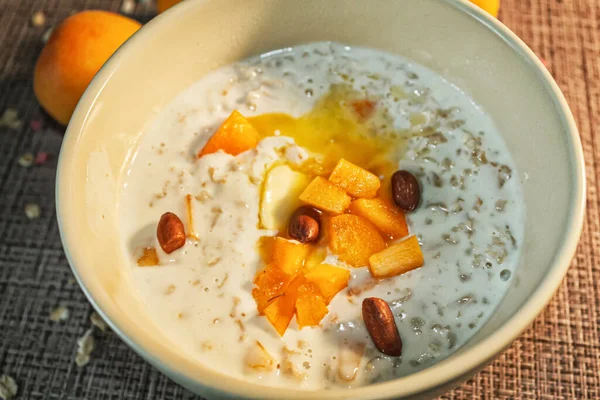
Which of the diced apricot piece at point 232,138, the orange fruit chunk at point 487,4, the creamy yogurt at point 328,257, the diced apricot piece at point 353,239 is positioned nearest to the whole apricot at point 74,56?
the creamy yogurt at point 328,257

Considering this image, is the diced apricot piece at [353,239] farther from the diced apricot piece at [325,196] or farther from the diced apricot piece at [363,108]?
the diced apricot piece at [363,108]

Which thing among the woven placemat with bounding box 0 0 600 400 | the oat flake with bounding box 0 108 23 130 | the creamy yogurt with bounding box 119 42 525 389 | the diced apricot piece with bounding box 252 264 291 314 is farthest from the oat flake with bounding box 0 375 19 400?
the oat flake with bounding box 0 108 23 130

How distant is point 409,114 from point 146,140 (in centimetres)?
52

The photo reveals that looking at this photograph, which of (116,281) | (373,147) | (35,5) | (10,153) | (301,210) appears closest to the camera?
(116,281)

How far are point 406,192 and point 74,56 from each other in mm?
759

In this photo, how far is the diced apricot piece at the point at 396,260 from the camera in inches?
42.2

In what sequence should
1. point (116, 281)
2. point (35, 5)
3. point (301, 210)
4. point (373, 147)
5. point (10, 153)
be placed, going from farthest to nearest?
point (35, 5), point (10, 153), point (373, 147), point (301, 210), point (116, 281)

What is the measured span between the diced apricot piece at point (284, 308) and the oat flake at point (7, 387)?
502 mm

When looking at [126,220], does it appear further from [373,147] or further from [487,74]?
[487,74]

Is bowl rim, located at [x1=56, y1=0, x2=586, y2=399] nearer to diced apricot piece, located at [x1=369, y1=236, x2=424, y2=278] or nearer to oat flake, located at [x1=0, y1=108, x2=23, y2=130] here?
diced apricot piece, located at [x1=369, y1=236, x2=424, y2=278]

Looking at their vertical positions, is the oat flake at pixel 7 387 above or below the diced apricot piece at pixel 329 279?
below

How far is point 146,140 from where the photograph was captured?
126 cm

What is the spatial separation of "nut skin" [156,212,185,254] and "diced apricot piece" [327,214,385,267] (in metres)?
0.26

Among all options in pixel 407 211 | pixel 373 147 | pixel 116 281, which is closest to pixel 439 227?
pixel 407 211
